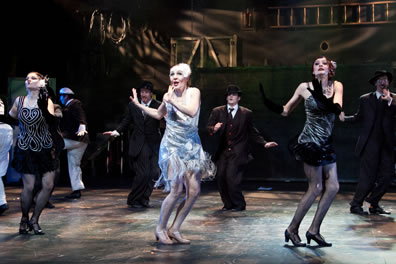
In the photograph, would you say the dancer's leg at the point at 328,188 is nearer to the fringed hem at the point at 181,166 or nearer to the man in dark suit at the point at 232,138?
the fringed hem at the point at 181,166

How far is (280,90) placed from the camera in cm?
1301

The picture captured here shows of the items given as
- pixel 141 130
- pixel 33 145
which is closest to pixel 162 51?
pixel 141 130

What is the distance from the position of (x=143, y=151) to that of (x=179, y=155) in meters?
3.10

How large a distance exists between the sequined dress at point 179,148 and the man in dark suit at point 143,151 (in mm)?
2897

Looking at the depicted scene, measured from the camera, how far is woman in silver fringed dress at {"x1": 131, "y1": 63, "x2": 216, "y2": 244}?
6023 mm

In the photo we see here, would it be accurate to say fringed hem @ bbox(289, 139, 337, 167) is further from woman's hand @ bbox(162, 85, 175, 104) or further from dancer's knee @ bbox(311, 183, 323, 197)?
woman's hand @ bbox(162, 85, 175, 104)

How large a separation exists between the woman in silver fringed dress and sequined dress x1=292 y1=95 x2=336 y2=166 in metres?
0.97

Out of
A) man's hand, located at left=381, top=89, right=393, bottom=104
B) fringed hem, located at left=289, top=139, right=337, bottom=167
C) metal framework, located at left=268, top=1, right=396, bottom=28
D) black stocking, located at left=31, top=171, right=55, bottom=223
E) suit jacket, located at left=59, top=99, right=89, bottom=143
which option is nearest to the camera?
fringed hem, located at left=289, top=139, right=337, bottom=167

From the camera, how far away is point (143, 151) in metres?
9.09

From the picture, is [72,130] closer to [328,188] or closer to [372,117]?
[372,117]

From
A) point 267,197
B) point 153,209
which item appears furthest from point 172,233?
point 267,197

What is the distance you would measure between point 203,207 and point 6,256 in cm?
383

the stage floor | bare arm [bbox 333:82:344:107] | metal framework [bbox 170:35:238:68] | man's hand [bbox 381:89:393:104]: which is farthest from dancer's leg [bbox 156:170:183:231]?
metal framework [bbox 170:35:238:68]

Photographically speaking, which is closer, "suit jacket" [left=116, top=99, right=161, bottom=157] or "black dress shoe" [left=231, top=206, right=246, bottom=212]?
"black dress shoe" [left=231, top=206, right=246, bottom=212]
